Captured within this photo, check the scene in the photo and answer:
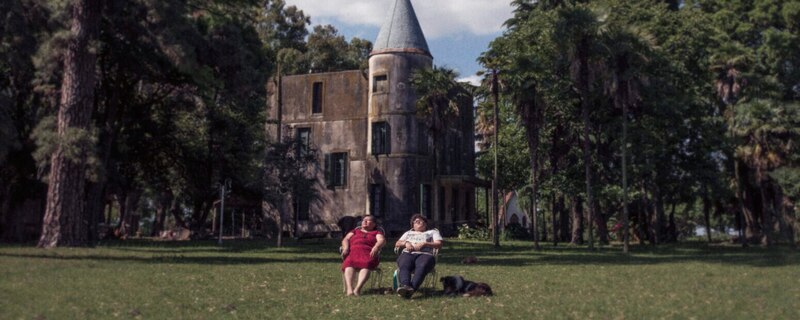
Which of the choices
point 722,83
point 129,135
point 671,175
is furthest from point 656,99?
point 129,135

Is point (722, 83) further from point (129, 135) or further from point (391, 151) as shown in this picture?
point (129, 135)

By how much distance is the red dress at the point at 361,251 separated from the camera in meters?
12.2

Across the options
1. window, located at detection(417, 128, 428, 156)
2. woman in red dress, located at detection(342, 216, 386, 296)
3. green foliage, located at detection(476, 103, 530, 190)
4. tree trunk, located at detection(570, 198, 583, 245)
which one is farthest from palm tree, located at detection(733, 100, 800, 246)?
woman in red dress, located at detection(342, 216, 386, 296)

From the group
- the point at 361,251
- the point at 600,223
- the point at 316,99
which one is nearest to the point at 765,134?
the point at 600,223

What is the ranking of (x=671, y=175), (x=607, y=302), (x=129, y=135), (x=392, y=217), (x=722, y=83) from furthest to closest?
(x=392, y=217), (x=722, y=83), (x=671, y=175), (x=129, y=135), (x=607, y=302)

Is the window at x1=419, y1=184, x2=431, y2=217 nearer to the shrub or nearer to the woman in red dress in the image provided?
the shrub

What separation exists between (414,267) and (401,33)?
122 feet

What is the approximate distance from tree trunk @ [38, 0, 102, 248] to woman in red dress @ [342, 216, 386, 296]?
12.5 m

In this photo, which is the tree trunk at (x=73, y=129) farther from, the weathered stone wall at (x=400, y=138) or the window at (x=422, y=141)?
the window at (x=422, y=141)

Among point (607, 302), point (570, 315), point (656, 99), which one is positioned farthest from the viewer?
point (656, 99)

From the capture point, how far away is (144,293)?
11.5 meters

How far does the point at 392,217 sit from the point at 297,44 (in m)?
20.0

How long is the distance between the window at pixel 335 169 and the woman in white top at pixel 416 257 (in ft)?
121

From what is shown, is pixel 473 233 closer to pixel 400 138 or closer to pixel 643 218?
pixel 400 138
